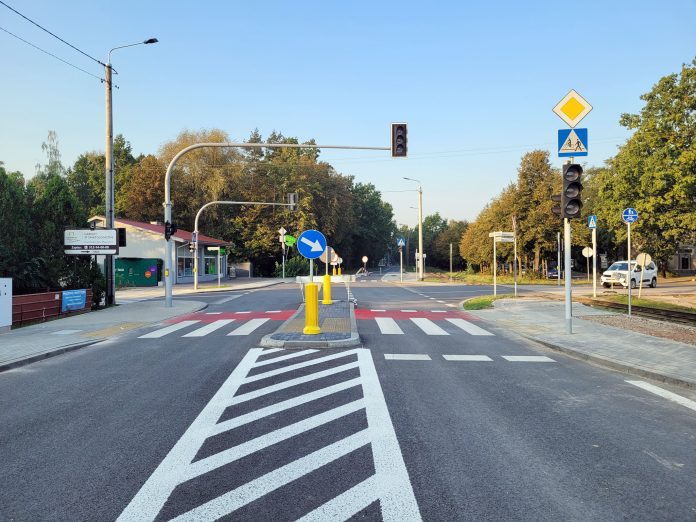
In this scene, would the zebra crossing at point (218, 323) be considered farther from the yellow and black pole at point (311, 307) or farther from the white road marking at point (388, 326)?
the white road marking at point (388, 326)

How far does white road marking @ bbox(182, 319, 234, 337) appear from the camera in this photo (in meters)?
12.4

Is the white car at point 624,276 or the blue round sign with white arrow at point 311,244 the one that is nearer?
the blue round sign with white arrow at point 311,244

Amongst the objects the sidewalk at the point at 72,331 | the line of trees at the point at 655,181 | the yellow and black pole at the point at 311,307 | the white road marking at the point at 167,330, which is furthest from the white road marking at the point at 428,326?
the line of trees at the point at 655,181

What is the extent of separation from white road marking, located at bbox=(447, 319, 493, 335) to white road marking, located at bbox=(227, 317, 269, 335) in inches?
214

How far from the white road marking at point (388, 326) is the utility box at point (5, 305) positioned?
932cm

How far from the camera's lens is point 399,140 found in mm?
17391

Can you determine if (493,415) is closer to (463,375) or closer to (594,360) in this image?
(463,375)

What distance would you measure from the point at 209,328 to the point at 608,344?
9.43 meters

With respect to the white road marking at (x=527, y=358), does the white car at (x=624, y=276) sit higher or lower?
higher

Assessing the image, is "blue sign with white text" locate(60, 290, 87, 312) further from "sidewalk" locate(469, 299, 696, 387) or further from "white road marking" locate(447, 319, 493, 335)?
"sidewalk" locate(469, 299, 696, 387)

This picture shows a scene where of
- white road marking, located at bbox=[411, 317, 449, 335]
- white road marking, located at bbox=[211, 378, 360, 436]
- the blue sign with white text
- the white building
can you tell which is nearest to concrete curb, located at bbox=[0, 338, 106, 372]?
white road marking, located at bbox=[211, 378, 360, 436]

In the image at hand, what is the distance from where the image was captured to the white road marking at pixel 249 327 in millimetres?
12569

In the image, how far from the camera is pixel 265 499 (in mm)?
3592

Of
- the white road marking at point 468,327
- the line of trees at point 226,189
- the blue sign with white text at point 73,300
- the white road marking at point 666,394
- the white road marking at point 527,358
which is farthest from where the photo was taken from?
the line of trees at point 226,189
